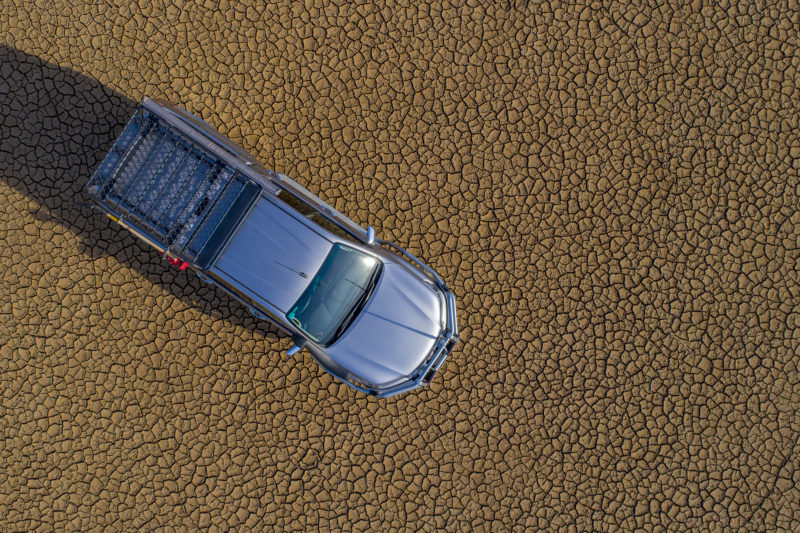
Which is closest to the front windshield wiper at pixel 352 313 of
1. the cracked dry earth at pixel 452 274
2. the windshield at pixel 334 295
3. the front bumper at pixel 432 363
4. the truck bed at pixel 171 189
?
the windshield at pixel 334 295

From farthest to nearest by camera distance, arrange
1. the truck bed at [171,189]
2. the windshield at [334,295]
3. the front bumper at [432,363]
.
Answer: the front bumper at [432,363]
the windshield at [334,295]
the truck bed at [171,189]

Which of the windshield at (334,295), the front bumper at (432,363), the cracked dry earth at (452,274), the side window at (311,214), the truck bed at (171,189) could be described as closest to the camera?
the truck bed at (171,189)

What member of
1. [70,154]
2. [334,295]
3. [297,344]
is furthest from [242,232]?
[70,154]

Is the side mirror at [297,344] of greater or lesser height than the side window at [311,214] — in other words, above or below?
below

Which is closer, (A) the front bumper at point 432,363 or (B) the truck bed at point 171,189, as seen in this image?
(B) the truck bed at point 171,189

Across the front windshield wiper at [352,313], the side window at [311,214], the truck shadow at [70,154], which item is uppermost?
the side window at [311,214]

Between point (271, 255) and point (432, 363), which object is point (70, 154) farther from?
point (432, 363)

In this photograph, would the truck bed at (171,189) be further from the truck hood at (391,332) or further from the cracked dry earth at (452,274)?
A: the truck hood at (391,332)
